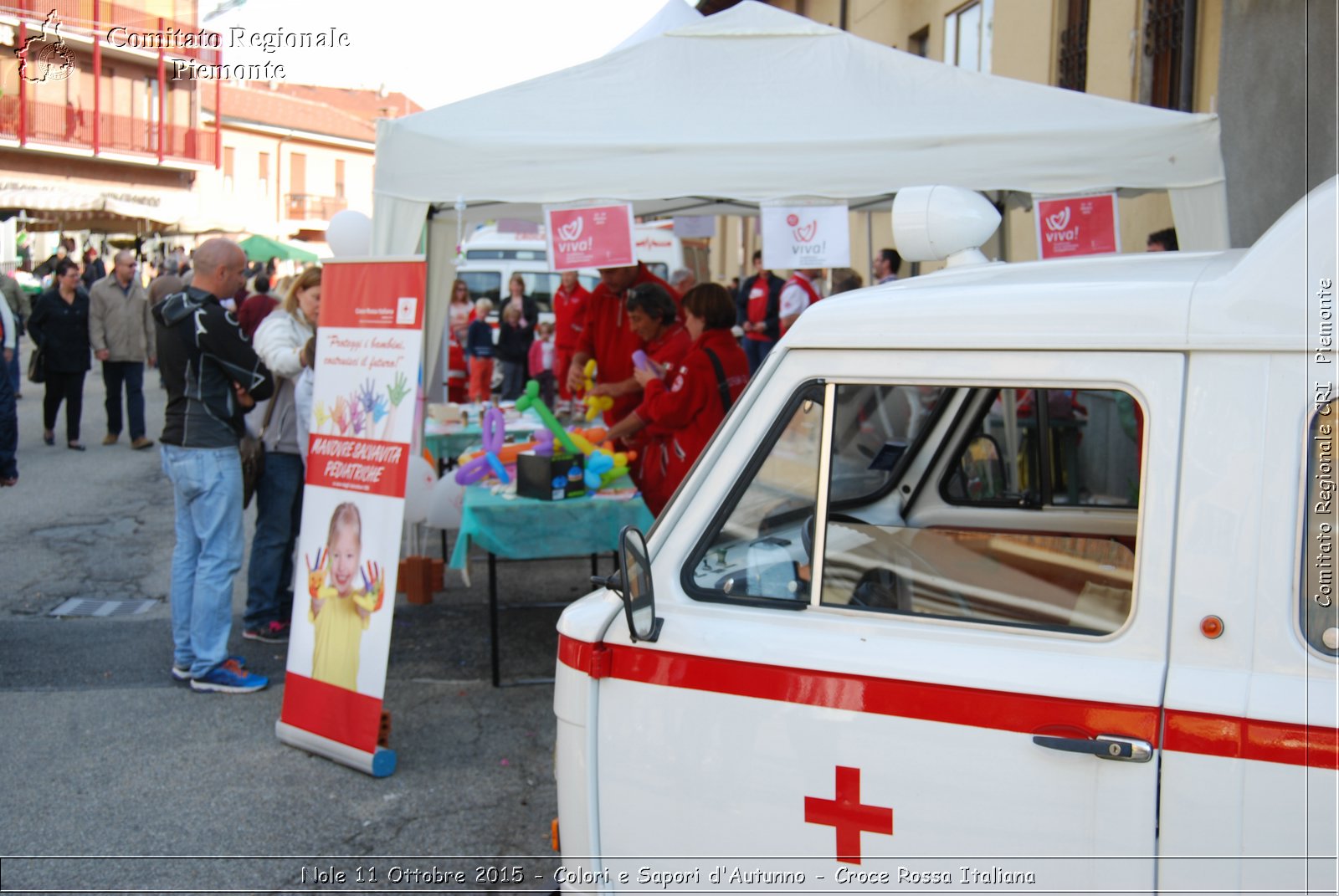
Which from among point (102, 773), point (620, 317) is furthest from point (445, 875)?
point (620, 317)

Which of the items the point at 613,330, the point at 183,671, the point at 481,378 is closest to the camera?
the point at 183,671

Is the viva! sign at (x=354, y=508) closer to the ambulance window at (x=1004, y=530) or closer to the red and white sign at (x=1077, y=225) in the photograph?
the ambulance window at (x=1004, y=530)

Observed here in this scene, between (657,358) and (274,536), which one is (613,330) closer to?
(657,358)

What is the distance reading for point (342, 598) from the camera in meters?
4.55

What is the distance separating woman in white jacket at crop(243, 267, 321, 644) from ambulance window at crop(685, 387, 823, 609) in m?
3.70

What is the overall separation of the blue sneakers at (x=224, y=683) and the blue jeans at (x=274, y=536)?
2.54 feet

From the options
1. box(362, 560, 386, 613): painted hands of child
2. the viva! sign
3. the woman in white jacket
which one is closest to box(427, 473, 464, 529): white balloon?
the woman in white jacket

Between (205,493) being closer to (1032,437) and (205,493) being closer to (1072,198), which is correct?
(1032,437)

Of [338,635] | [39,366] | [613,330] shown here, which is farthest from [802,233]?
[39,366]

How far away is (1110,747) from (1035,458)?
1546 millimetres

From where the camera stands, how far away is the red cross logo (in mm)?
2164

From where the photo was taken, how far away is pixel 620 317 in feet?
24.5

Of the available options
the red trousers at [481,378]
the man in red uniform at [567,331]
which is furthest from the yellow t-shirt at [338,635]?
the red trousers at [481,378]

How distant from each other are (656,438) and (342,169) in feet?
162
